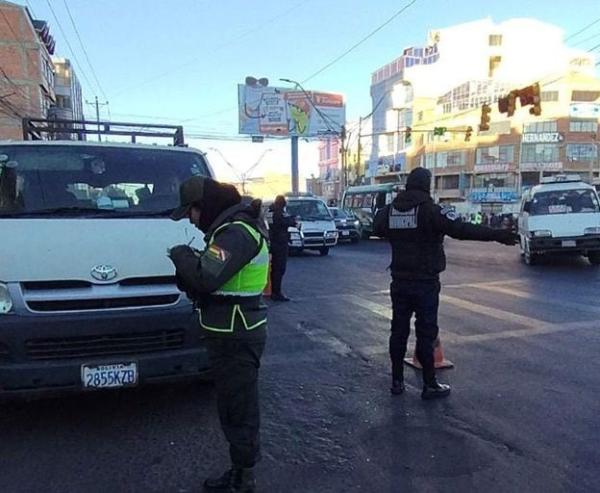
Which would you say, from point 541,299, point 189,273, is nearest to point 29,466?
point 189,273

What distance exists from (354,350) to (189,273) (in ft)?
12.4

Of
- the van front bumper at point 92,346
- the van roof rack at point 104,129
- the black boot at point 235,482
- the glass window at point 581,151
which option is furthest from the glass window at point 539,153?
the black boot at point 235,482

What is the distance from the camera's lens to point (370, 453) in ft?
12.2

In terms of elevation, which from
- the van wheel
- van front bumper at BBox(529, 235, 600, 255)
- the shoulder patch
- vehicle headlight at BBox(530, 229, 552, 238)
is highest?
Result: the shoulder patch

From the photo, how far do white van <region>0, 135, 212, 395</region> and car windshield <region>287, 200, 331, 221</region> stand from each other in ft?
52.4

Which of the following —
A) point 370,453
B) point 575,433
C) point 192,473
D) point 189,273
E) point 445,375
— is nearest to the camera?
point 189,273

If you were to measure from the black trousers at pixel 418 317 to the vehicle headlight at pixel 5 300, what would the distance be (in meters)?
2.88

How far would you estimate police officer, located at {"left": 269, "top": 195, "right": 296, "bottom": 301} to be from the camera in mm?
9977

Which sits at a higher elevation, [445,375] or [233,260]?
[233,260]

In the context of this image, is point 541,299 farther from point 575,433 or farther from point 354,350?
point 575,433

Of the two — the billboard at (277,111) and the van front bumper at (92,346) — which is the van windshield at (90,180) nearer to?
the van front bumper at (92,346)

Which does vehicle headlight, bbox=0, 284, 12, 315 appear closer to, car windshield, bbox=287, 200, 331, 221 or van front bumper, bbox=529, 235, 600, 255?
van front bumper, bbox=529, 235, 600, 255

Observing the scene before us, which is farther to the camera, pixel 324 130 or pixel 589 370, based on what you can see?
pixel 324 130

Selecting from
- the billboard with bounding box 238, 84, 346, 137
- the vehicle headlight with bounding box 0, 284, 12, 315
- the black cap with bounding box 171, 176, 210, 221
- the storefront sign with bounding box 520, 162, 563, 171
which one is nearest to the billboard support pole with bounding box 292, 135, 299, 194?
the billboard with bounding box 238, 84, 346, 137
